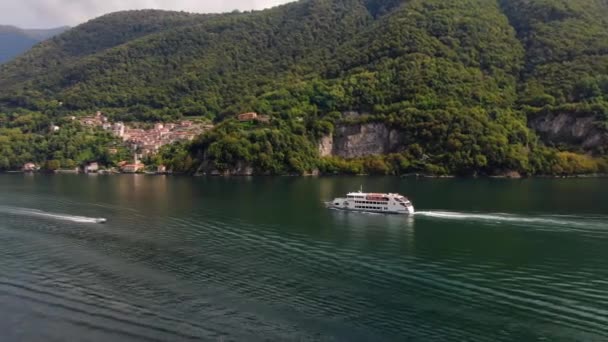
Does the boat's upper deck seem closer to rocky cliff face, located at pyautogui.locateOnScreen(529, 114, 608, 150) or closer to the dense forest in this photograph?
the dense forest

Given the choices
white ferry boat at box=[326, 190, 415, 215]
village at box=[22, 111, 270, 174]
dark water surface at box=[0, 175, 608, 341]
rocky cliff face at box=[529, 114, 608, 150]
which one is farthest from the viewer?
village at box=[22, 111, 270, 174]

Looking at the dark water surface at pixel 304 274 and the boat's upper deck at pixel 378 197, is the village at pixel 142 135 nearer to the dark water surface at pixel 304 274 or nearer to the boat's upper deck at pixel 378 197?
the boat's upper deck at pixel 378 197

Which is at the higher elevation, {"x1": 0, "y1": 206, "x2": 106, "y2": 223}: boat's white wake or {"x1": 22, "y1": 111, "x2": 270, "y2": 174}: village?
{"x1": 22, "y1": 111, "x2": 270, "y2": 174}: village

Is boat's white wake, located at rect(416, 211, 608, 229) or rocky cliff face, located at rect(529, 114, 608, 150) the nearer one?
boat's white wake, located at rect(416, 211, 608, 229)

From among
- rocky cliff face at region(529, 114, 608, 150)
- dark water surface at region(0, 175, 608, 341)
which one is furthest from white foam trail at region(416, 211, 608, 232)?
rocky cliff face at region(529, 114, 608, 150)

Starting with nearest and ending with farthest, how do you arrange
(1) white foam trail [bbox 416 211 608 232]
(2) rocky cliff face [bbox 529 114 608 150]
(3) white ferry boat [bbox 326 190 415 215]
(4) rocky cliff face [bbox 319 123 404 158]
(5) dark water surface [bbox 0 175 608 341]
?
(5) dark water surface [bbox 0 175 608 341] < (1) white foam trail [bbox 416 211 608 232] < (3) white ferry boat [bbox 326 190 415 215] < (2) rocky cliff face [bbox 529 114 608 150] < (4) rocky cliff face [bbox 319 123 404 158]

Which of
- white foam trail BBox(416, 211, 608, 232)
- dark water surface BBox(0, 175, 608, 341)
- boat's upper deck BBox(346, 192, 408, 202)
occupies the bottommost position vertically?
dark water surface BBox(0, 175, 608, 341)

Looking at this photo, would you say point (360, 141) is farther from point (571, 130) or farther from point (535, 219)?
point (535, 219)
